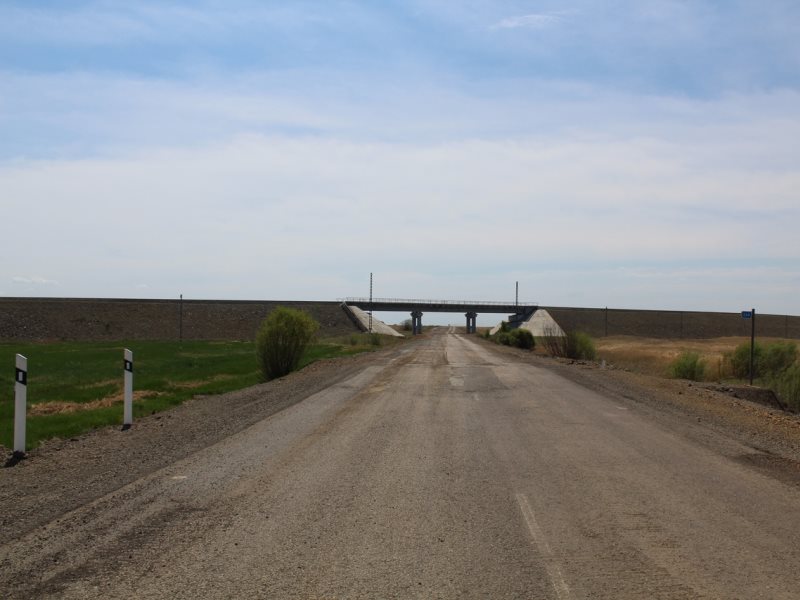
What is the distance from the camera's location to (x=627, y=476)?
9.47 metres

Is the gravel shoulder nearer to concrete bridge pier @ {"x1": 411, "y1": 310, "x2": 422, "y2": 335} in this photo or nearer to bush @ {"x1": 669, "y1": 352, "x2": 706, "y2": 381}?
bush @ {"x1": 669, "y1": 352, "x2": 706, "y2": 381}

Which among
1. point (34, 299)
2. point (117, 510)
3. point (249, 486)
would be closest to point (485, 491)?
point (249, 486)

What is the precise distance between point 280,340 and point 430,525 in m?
24.5

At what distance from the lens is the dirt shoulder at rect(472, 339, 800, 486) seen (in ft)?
37.1

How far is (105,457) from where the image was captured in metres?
11.1

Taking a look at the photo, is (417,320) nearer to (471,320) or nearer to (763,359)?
(471,320)

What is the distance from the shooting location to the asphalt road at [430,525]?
5.53m

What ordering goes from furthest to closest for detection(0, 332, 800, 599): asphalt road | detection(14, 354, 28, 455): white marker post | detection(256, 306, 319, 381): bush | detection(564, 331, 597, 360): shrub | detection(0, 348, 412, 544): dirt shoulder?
detection(564, 331, 597, 360): shrub → detection(256, 306, 319, 381): bush → detection(14, 354, 28, 455): white marker post → detection(0, 348, 412, 544): dirt shoulder → detection(0, 332, 800, 599): asphalt road

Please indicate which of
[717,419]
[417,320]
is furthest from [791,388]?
[417,320]

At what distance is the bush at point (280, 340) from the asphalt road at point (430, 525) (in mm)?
18350

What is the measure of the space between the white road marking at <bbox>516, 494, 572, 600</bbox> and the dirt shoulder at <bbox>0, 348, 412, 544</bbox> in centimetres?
452

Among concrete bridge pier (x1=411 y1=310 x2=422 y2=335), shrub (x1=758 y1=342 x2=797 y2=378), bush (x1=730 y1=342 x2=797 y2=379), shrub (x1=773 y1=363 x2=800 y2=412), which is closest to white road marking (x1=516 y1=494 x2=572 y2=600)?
shrub (x1=773 y1=363 x2=800 y2=412)

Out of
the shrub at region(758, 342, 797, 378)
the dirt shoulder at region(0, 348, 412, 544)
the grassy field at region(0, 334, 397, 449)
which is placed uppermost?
the shrub at region(758, 342, 797, 378)

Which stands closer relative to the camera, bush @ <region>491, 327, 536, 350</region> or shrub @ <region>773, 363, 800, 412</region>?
shrub @ <region>773, 363, 800, 412</region>
